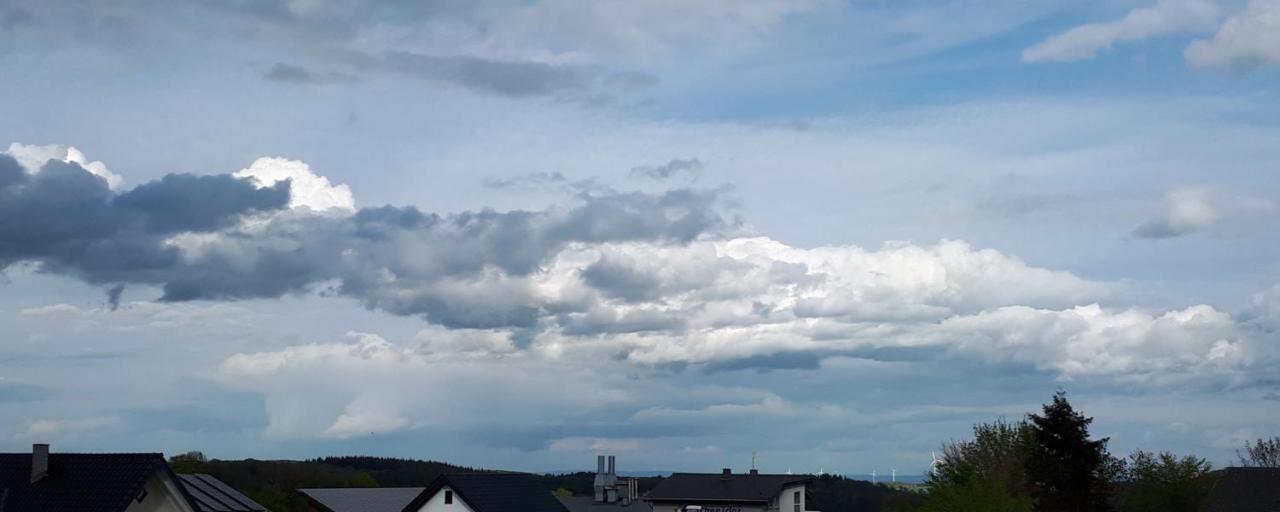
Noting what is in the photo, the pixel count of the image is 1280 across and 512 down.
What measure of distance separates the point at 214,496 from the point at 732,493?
6134 centimetres

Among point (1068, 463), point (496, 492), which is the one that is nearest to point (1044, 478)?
point (1068, 463)

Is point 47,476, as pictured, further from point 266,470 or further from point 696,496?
point 266,470

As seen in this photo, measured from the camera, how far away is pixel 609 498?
388ft

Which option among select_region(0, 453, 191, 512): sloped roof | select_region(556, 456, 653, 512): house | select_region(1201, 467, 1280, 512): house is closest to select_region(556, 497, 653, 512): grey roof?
select_region(556, 456, 653, 512): house

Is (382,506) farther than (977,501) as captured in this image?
Yes

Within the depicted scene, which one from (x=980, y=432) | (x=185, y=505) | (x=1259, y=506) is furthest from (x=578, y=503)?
(x=185, y=505)

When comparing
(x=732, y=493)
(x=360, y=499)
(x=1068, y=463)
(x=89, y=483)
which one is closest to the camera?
(x=89, y=483)

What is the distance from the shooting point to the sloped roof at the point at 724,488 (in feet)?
401

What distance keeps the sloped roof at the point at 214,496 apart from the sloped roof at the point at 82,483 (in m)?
7.59

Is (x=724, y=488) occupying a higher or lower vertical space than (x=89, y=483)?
higher

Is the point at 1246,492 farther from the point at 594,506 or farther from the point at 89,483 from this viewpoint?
the point at 89,483

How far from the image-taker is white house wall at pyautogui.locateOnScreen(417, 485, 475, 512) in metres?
71.3

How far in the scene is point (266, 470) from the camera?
168750 millimetres

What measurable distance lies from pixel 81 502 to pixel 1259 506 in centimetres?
6803
